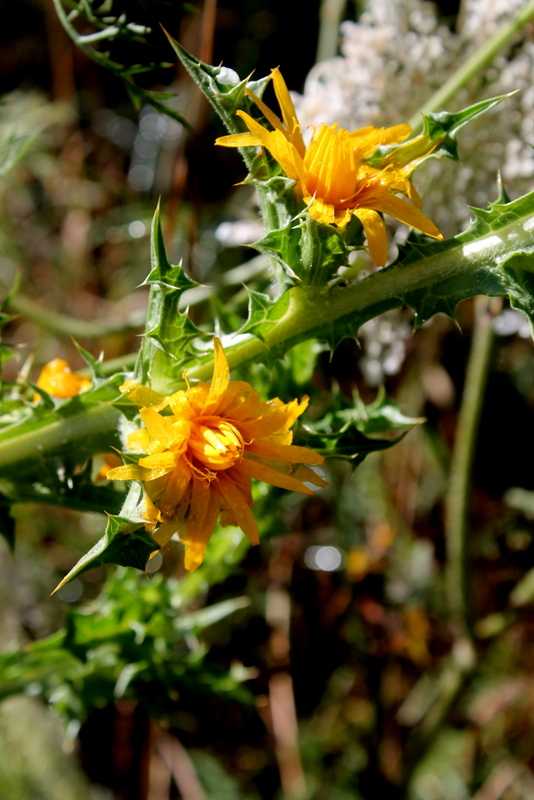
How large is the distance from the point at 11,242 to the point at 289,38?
2.06 m

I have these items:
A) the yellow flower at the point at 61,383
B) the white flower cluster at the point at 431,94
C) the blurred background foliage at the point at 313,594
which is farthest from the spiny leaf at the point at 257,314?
the blurred background foliage at the point at 313,594

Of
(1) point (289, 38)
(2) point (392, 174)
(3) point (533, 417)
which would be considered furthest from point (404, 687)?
(1) point (289, 38)

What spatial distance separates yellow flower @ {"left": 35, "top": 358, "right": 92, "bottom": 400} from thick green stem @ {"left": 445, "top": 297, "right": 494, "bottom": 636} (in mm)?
1353

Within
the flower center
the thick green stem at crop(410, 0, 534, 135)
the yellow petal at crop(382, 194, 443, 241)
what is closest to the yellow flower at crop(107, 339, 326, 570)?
the flower center

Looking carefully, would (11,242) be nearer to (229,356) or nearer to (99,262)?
(99,262)

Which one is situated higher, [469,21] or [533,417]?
[469,21]

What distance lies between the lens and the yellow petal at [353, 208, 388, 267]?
1269 mm

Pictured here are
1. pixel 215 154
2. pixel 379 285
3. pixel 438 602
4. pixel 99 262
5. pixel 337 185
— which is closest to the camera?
pixel 337 185

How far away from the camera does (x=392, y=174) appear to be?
1338mm

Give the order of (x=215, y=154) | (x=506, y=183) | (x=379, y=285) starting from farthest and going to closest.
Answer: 1. (x=215, y=154)
2. (x=506, y=183)
3. (x=379, y=285)

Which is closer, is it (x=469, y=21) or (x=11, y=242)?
(x=469, y=21)

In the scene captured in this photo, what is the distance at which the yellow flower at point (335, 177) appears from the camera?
126 cm

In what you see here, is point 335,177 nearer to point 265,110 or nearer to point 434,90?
point 265,110

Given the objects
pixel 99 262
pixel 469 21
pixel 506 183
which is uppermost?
pixel 469 21
